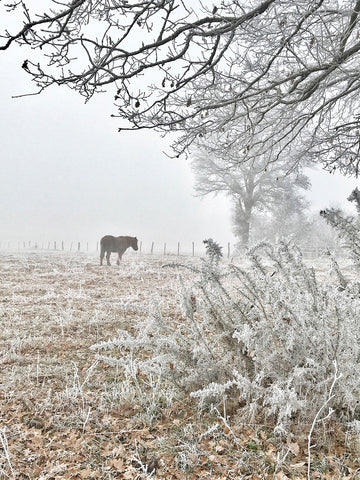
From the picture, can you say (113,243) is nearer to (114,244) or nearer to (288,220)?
(114,244)

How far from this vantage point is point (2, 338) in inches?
164

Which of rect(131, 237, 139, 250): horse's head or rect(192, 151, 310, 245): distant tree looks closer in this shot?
rect(131, 237, 139, 250): horse's head

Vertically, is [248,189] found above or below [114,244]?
above

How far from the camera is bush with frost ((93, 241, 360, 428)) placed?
2066 millimetres

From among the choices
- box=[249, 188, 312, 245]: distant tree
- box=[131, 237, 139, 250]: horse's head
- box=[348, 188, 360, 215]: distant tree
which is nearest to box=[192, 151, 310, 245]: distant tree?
box=[249, 188, 312, 245]: distant tree

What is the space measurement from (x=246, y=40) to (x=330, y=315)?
165 inches

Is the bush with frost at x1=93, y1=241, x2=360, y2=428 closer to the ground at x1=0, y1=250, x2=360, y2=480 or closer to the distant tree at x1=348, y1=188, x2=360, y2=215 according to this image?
the ground at x1=0, y1=250, x2=360, y2=480

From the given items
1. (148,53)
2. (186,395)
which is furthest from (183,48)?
(186,395)

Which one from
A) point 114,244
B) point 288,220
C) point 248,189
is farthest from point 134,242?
point 288,220

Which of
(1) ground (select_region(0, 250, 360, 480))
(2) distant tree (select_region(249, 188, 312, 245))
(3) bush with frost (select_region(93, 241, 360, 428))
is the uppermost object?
(2) distant tree (select_region(249, 188, 312, 245))

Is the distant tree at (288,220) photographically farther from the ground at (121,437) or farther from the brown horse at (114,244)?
the ground at (121,437)

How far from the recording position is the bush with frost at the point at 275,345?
2.07 meters

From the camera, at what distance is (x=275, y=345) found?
7.46ft

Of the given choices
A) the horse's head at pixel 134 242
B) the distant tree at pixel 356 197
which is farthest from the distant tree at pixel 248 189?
the distant tree at pixel 356 197
